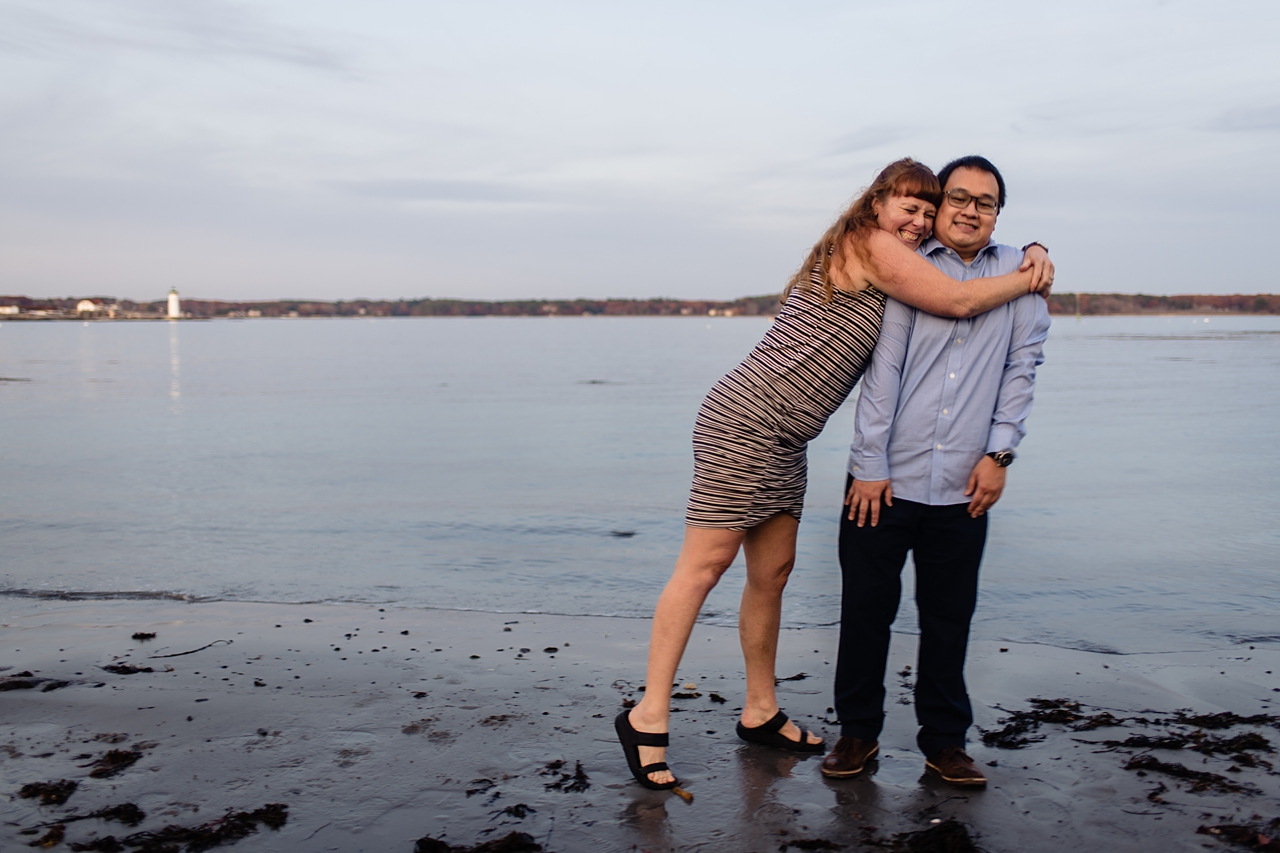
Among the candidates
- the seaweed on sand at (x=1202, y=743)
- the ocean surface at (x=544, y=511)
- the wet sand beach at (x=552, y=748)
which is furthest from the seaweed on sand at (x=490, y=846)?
the ocean surface at (x=544, y=511)

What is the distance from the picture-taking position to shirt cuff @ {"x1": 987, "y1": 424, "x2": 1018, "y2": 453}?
3.46 m

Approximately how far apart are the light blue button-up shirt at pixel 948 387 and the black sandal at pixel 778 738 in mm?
1017

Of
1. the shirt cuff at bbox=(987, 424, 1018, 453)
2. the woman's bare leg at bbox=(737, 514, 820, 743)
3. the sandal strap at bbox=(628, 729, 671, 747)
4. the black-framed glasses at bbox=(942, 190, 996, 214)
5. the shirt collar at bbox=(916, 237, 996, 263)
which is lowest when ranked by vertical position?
the sandal strap at bbox=(628, 729, 671, 747)

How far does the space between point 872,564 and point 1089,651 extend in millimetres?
2613

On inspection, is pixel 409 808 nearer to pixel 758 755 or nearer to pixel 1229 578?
pixel 758 755

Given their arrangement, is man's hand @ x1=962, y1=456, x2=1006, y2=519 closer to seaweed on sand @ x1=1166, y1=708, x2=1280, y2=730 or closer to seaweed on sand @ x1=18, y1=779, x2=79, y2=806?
seaweed on sand @ x1=1166, y1=708, x2=1280, y2=730

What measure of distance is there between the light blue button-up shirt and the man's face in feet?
0.18

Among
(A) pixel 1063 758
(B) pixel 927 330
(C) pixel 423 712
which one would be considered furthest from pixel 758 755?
(B) pixel 927 330

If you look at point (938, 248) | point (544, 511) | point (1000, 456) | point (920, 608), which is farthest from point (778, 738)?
point (544, 511)

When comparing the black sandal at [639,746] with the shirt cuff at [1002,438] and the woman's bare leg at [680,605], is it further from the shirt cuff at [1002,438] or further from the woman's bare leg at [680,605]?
the shirt cuff at [1002,438]

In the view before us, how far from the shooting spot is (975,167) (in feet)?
11.4

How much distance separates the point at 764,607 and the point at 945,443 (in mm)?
937

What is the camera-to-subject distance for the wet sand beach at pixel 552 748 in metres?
3.14

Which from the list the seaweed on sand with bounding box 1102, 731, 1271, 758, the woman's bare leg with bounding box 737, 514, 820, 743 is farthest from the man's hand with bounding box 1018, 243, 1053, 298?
the seaweed on sand with bounding box 1102, 731, 1271, 758
